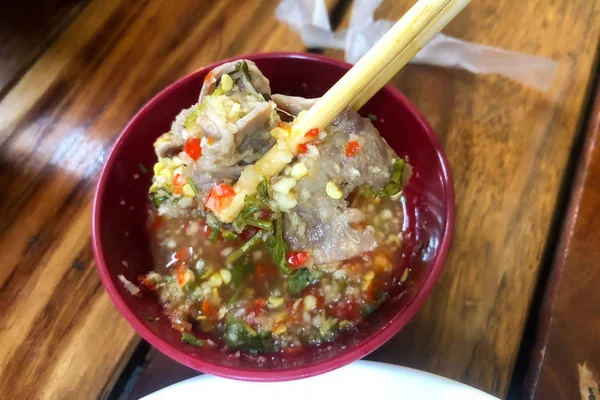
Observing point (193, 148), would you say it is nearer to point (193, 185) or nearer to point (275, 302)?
point (193, 185)

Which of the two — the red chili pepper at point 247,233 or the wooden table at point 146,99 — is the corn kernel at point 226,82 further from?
the wooden table at point 146,99

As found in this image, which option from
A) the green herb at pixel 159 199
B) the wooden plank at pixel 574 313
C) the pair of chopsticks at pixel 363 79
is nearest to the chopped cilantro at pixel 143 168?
the green herb at pixel 159 199

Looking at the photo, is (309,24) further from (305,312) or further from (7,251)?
(7,251)

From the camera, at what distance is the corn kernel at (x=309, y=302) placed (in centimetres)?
113

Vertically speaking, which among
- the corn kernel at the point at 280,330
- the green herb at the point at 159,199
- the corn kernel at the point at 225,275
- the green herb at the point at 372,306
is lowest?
the green herb at the point at 372,306

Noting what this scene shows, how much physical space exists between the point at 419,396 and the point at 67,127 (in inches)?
41.8

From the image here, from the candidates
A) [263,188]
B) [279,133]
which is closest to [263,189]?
[263,188]

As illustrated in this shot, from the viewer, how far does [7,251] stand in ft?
3.94

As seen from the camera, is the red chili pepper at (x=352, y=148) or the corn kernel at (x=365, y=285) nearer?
the red chili pepper at (x=352, y=148)

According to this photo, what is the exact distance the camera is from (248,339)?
Answer: 1084 millimetres

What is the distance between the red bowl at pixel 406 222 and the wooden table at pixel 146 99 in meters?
0.10

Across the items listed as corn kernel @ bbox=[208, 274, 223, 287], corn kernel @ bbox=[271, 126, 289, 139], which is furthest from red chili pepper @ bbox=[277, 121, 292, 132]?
corn kernel @ bbox=[208, 274, 223, 287]

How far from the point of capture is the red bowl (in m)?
0.94

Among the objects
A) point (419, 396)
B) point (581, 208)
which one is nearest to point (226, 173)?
point (419, 396)
